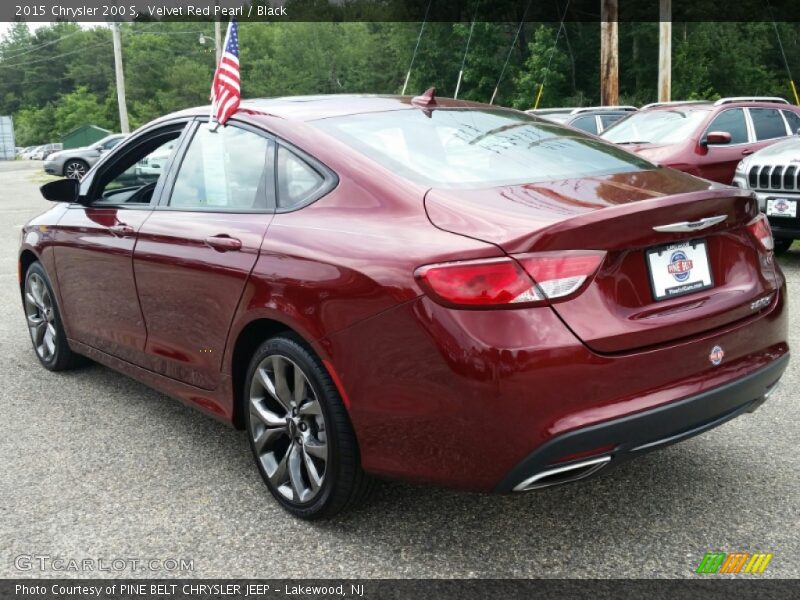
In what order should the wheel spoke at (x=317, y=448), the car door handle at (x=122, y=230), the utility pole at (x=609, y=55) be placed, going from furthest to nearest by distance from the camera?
the utility pole at (x=609, y=55) < the car door handle at (x=122, y=230) < the wheel spoke at (x=317, y=448)

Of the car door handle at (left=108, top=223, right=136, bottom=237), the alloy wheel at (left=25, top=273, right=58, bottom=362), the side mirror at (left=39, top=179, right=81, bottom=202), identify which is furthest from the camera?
the alloy wheel at (left=25, top=273, right=58, bottom=362)

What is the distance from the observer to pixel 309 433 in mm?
3203

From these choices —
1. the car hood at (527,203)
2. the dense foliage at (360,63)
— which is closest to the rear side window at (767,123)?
the car hood at (527,203)

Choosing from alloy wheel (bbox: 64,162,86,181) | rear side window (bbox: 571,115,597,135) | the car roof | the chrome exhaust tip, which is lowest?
alloy wheel (bbox: 64,162,86,181)

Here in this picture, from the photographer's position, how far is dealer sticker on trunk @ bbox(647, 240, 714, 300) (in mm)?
2758

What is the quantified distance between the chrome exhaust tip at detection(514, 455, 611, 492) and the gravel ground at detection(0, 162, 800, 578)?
0.39 metres

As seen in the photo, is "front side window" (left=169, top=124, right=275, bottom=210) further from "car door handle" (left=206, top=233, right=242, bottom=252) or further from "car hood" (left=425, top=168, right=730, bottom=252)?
"car hood" (left=425, top=168, right=730, bottom=252)

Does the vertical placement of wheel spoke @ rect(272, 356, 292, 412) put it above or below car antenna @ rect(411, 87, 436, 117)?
below

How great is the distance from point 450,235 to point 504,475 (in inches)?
29.4

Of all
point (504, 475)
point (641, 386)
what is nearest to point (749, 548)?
point (641, 386)

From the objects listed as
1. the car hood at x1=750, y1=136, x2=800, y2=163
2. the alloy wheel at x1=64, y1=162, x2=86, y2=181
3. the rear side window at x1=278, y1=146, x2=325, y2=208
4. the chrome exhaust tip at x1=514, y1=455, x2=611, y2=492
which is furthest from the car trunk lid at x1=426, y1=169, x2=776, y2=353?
the alloy wheel at x1=64, y1=162, x2=86, y2=181

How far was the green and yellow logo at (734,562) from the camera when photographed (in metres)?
2.82

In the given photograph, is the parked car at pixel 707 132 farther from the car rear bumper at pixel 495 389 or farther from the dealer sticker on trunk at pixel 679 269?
the car rear bumper at pixel 495 389

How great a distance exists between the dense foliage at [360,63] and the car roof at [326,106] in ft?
126
